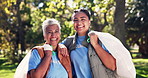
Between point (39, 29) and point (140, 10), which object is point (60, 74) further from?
point (39, 29)

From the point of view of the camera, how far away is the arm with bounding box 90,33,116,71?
10.0 feet

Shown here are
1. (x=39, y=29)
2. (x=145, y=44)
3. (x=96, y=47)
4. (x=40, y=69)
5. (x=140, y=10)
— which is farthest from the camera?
(x=39, y=29)

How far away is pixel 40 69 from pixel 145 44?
23097mm

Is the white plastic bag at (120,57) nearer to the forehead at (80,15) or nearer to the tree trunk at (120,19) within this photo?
the forehead at (80,15)

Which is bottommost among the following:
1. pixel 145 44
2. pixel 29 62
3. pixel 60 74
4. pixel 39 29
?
pixel 145 44

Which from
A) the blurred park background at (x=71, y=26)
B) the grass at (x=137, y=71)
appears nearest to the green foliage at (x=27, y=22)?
the blurred park background at (x=71, y=26)

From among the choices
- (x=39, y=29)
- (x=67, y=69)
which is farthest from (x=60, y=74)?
(x=39, y=29)

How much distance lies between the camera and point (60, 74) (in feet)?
9.27

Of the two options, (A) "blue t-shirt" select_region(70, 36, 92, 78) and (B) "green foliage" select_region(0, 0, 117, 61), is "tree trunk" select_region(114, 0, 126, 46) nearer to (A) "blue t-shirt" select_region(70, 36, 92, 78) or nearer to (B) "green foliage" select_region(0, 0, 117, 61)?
(A) "blue t-shirt" select_region(70, 36, 92, 78)

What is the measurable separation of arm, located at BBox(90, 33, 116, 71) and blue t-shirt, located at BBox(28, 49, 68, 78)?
53cm

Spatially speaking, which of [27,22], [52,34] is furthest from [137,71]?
[27,22]

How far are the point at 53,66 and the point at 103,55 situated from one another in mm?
711

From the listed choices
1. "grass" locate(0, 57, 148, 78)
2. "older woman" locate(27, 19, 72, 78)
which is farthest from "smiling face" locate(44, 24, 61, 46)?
"grass" locate(0, 57, 148, 78)

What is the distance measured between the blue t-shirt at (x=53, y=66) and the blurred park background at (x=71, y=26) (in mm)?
5730
